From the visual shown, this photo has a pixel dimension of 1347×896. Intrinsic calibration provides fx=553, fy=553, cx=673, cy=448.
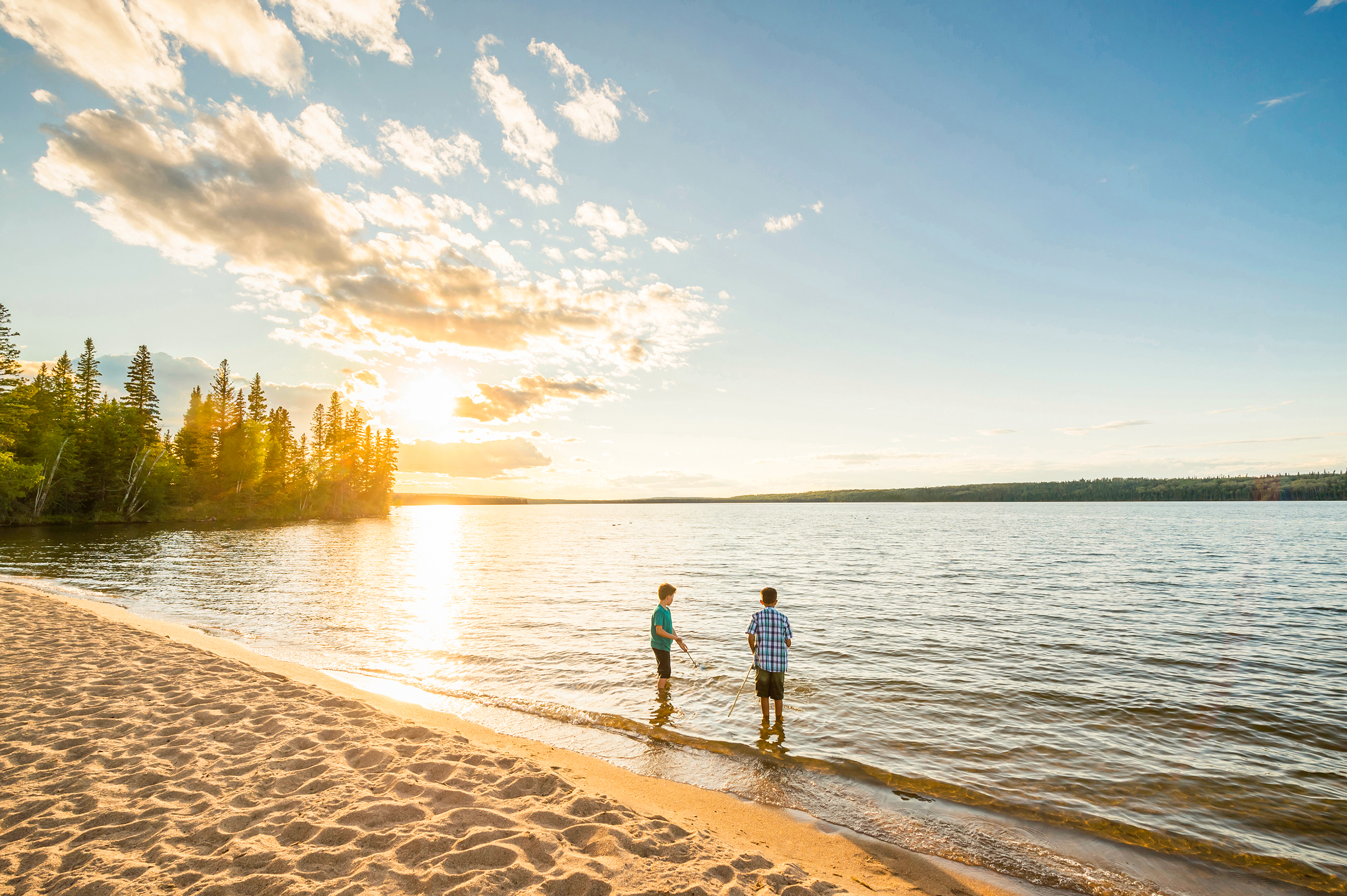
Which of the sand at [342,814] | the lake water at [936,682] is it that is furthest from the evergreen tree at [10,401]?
the sand at [342,814]

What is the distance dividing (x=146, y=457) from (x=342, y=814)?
285 feet

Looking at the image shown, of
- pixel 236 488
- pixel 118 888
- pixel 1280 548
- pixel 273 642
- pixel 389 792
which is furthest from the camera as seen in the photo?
pixel 236 488

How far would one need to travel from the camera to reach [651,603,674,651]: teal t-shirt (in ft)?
39.1

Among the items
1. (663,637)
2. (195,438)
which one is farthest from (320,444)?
(663,637)

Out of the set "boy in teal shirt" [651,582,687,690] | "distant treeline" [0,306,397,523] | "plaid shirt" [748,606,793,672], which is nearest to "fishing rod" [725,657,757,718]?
"plaid shirt" [748,606,793,672]

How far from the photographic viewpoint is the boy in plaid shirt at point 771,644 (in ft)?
34.8

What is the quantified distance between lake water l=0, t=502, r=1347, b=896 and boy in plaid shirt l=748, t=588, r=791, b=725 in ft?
3.46

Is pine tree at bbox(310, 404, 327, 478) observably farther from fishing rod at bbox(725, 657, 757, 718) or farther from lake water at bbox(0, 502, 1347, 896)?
fishing rod at bbox(725, 657, 757, 718)

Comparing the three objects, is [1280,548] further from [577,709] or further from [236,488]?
[236,488]

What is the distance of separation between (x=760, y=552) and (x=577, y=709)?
4266 cm

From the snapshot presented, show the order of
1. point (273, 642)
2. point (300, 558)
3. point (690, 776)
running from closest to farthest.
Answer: point (690, 776)
point (273, 642)
point (300, 558)

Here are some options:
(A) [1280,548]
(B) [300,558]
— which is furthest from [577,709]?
(A) [1280,548]

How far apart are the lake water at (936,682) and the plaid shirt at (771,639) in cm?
138

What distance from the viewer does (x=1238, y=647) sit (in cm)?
1761
